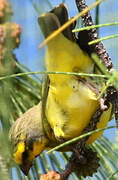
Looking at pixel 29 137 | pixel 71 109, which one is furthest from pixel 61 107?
pixel 29 137

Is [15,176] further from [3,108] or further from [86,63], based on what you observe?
[3,108]

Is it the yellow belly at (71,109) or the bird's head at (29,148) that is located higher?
the yellow belly at (71,109)

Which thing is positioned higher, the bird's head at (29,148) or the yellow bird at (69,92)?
the yellow bird at (69,92)

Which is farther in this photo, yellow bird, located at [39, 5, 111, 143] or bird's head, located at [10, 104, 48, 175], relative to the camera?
bird's head, located at [10, 104, 48, 175]

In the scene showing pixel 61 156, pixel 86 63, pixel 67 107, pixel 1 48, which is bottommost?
pixel 61 156

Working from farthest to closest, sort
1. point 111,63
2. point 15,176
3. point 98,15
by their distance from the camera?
point 15,176, point 98,15, point 111,63

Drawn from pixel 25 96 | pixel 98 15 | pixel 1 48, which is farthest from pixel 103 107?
pixel 25 96

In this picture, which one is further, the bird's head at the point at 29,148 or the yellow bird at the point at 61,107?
the bird's head at the point at 29,148

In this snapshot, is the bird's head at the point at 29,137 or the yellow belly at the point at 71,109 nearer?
the yellow belly at the point at 71,109
